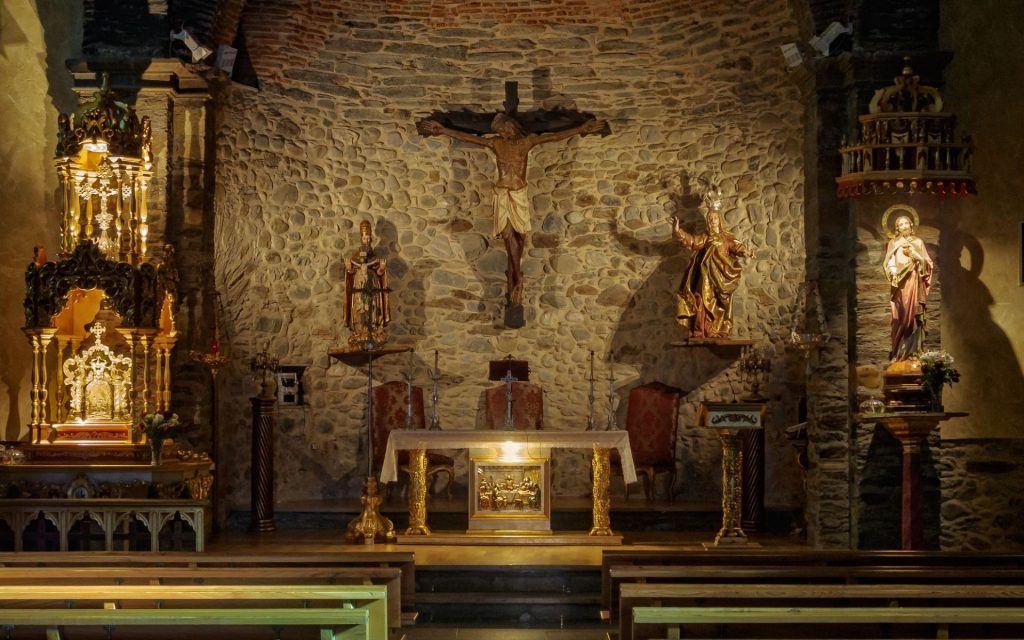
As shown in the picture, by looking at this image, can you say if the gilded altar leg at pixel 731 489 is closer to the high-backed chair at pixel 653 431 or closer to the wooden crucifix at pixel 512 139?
the high-backed chair at pixel 653 431

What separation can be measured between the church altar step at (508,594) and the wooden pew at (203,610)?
343cm

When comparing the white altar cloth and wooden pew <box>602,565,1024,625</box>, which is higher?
the white altar cloth

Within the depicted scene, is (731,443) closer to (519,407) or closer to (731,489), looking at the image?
(731,489)

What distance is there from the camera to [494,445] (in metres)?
9.74

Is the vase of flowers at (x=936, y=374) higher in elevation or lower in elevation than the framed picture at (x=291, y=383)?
higher

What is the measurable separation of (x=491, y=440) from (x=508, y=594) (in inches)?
64.6

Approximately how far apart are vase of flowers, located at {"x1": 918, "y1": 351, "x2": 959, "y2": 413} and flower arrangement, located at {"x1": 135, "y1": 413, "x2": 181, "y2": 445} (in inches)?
216

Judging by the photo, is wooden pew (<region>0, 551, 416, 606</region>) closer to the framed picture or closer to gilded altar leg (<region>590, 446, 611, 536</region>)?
gilded altar leg (<region>590, 446, 611, 536</region>)

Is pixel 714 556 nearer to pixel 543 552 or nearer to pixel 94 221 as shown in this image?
pixel 543 552

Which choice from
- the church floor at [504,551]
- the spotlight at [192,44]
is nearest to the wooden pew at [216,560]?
the church floor at [504,551]

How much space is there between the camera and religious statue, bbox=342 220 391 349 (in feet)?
36.9

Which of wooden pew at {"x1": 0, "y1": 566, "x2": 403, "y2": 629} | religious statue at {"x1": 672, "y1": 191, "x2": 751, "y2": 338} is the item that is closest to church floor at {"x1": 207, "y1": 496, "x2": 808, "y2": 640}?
wooden pew at {"x1": 0, "y1": 566, "x2": 403, "y2": 629}

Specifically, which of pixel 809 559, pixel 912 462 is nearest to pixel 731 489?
pixel 912 462

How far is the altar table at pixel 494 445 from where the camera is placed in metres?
9.69
